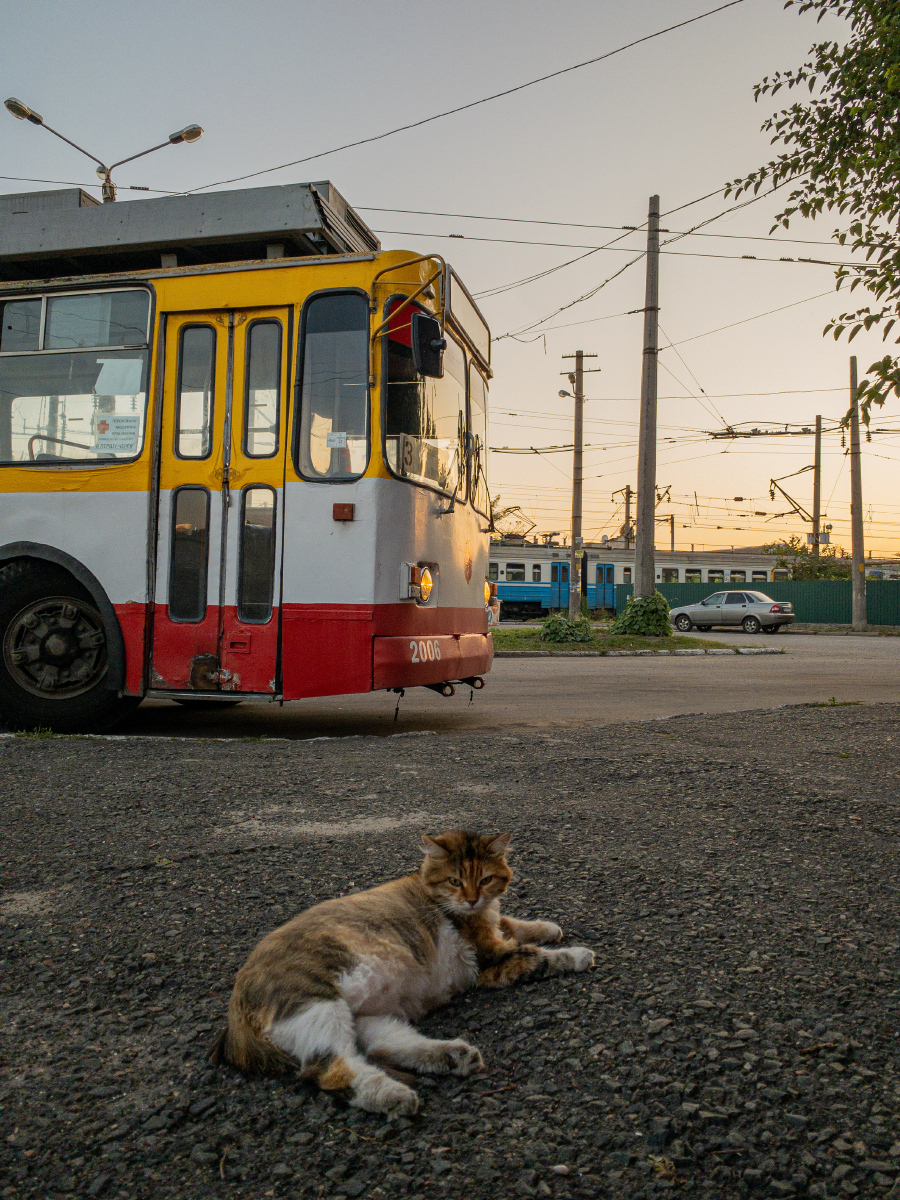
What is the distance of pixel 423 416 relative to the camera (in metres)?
6.67

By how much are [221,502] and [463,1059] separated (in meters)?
5.03

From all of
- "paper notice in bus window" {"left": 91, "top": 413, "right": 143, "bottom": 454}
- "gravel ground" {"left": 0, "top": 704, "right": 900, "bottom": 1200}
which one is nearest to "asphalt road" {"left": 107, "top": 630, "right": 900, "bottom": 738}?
"paper notice in bus window" {"left": 91, "top": 413, "right": 143, "bottom": 454}

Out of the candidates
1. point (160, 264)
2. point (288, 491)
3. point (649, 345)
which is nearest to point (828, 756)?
point (288, 491)

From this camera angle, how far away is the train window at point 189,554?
6.38 meters

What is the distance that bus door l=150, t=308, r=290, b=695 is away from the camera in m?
6.27

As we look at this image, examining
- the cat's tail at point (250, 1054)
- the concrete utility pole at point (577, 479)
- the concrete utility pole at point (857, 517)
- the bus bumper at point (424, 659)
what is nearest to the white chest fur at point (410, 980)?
the cat's tail at point (250, 1054)

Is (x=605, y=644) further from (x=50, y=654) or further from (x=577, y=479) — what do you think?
(x=50, y=654)

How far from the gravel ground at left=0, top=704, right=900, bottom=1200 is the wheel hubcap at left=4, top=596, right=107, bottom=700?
2084 millimetres

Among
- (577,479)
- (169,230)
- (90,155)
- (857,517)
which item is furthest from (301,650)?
(857,517)

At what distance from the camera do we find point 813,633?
3247 cm

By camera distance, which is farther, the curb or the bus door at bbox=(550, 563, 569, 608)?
the bus door at bbox=(550, 563, 569, 608)

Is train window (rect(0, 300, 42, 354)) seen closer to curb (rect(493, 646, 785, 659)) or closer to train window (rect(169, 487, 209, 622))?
train window (rect(169, 487, 209, 622))

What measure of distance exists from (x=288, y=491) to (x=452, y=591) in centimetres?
163

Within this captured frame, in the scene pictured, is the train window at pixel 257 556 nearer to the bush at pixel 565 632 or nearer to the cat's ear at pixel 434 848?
the cat's ear at pixel 434 848
